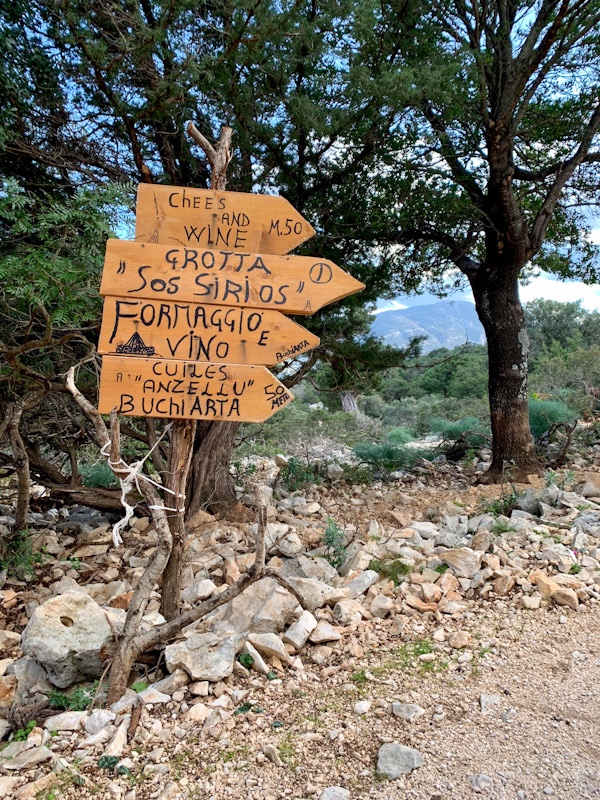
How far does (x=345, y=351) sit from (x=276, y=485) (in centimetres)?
212

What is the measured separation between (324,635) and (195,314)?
5.81ft

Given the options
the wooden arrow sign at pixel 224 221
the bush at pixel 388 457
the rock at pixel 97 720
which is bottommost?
the rock at pixel 97 720

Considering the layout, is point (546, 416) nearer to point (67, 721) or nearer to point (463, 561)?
point (463, 561)

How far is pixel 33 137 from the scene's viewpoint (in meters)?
4.12

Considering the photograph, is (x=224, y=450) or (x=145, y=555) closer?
(x=145, y=555)

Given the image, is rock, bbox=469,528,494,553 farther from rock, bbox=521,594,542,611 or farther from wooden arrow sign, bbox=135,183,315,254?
wooden arrow sign, bbox=135,183,315,254

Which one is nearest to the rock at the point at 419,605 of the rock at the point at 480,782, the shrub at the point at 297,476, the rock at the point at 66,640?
the rock at the point at 480,782

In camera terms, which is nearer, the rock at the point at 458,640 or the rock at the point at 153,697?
the rock at the point at 153,697

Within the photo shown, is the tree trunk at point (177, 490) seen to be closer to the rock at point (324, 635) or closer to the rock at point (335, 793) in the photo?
the rock at point (324, 635)

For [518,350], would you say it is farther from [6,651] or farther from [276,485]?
[6,651]

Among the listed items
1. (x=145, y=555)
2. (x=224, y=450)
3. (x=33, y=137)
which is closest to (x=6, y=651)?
(x=145, y=555)

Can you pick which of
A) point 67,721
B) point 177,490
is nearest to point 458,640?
point 177,490

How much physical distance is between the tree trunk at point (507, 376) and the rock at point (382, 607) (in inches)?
163

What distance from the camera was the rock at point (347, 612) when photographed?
3025 millimetres
